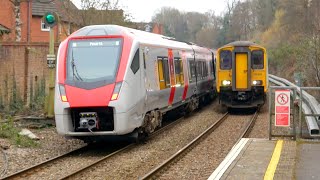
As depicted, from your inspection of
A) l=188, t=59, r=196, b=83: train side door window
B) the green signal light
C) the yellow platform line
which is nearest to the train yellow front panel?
l=188, t=59, r=196, b=83: train side door window

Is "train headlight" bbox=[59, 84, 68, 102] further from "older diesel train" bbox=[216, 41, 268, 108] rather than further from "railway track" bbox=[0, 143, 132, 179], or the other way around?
"older diesel train" bbox=[216, 41, 268, 108]

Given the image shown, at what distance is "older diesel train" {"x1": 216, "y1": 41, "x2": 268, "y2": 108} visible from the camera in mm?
21859

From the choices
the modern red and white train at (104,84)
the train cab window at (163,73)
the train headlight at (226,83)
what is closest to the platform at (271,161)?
the modern red and white train at (104,84)

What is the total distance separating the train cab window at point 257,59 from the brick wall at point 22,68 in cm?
870

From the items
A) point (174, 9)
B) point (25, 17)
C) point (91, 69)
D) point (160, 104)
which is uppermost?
point (174, 9)

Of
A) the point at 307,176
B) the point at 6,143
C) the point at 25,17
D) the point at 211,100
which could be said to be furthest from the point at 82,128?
the point at 25,17

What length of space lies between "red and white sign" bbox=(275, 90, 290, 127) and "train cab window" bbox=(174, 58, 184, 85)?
236 inches

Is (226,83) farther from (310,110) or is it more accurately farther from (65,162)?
(65,162)

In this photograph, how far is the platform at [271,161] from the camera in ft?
26.8

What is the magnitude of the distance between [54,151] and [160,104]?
3.68 meters

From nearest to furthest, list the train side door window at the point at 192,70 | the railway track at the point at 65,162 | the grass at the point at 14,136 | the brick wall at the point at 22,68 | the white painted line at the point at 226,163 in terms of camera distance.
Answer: the white painted line at the point at 226,163 → the railway track at the point at 65,162 → the grass at the point at 14,136 → the brick wall at the point at 22,68 → the train side door window at the point at 192,70

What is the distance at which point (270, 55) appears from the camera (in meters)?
48.8

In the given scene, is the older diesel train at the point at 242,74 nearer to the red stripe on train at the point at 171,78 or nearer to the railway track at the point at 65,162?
the red stripe on train at the point at 171,78

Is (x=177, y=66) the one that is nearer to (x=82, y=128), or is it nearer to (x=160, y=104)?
(x=160, y=104)
